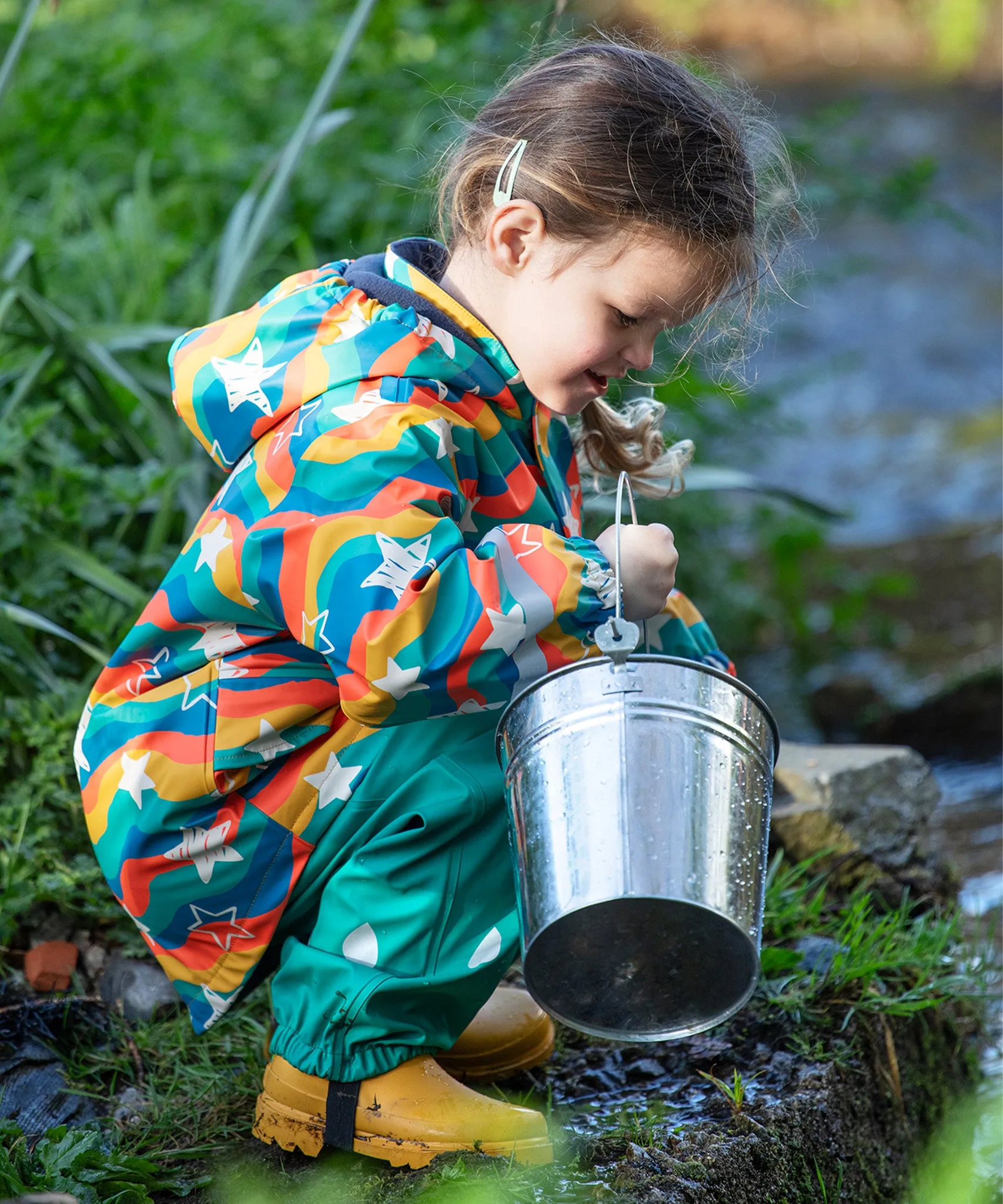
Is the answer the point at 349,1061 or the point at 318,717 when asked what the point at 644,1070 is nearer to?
the point at 349,1061

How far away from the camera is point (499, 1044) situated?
173 cm

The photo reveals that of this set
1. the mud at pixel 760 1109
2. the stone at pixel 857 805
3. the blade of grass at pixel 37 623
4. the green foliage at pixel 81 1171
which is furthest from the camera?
the stone at pixel 857 805

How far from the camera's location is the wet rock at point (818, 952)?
192 cm

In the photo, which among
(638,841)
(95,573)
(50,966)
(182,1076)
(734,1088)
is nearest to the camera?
(638,841)

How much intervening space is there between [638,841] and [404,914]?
358 mm

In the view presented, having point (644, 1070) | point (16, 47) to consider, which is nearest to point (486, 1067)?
point (644, 1070)

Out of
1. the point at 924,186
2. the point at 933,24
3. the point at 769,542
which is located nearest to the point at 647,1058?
the point at 769,542

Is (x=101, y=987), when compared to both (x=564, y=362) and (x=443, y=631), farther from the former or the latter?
(x=564, y=362)

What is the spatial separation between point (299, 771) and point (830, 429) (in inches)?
201

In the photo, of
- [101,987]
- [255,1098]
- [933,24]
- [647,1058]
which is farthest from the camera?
[933,24]

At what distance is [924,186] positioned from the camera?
384cm

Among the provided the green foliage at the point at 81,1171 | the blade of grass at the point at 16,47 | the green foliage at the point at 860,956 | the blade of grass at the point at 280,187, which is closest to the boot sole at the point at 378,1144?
the green foliage at the point at 81,1171

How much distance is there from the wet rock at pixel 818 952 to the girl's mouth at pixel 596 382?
88 cm

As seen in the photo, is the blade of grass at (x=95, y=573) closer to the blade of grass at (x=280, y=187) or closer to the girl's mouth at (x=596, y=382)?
the blade of grass at (x=280, y=187)
